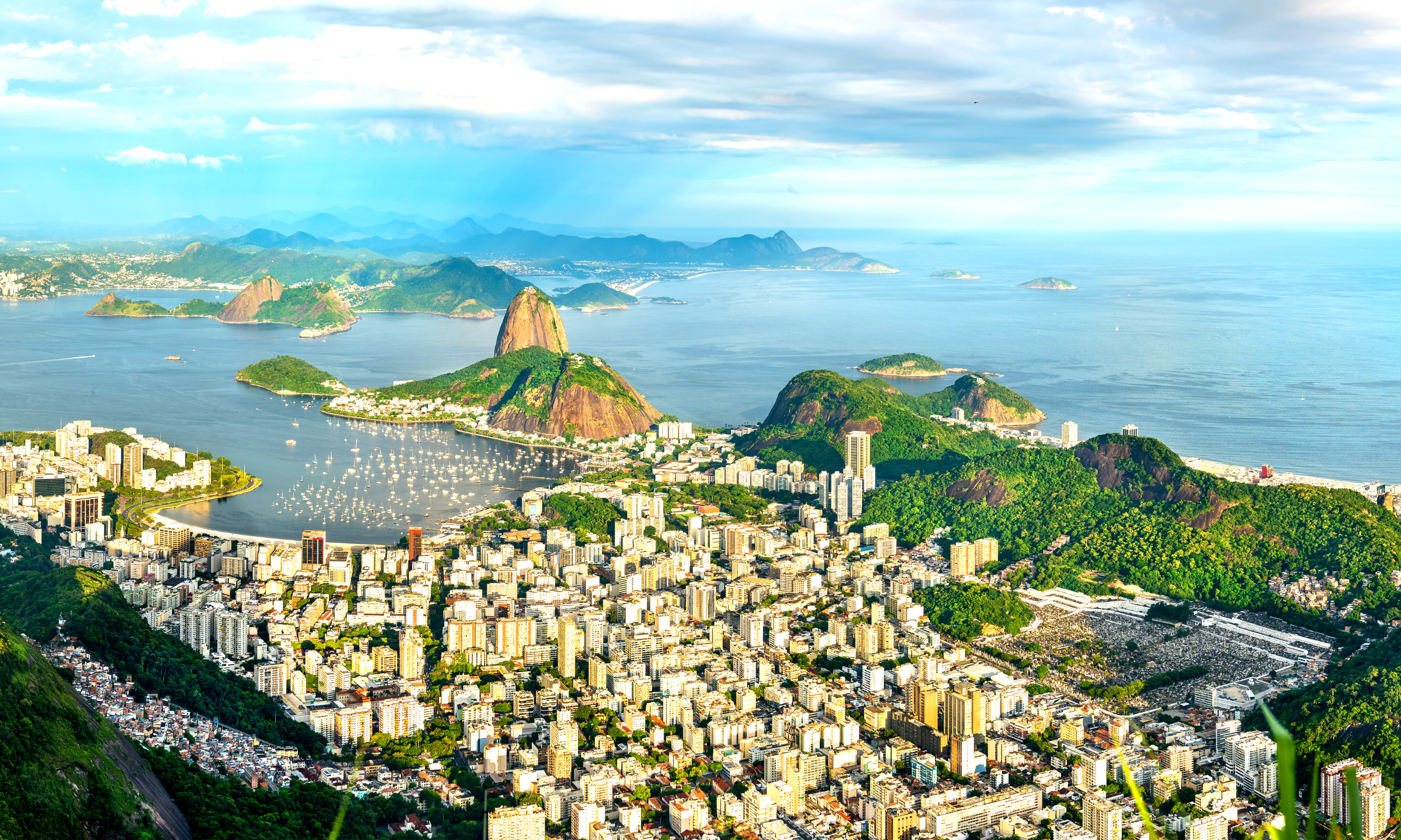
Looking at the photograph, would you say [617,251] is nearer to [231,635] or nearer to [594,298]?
[594,298]

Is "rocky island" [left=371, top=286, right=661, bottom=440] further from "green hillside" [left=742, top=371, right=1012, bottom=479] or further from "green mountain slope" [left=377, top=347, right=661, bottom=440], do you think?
"green hillside" [left=742, top=371, right=1012, bottom=479]

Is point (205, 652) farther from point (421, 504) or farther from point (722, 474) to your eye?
point (722, 474)

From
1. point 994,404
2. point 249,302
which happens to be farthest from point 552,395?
point 249,302

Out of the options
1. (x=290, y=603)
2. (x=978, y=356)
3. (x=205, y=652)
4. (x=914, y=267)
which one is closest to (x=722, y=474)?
(x=290, y=603)

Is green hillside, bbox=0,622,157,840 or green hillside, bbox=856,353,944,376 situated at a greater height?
green hillside, bbox=856,353,944,376

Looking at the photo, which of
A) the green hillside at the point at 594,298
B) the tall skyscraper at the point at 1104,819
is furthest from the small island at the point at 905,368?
the tall skyscraper at the point at 1104,819

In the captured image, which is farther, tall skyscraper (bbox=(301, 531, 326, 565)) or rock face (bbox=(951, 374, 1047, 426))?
rock face (bbox=(951, 374, 1047, 426))

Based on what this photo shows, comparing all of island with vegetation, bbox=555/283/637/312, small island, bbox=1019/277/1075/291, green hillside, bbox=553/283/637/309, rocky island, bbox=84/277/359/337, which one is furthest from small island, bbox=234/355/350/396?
small island, bbox=1019/277/1075/291
